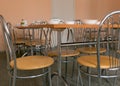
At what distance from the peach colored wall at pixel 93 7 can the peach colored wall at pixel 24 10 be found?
115 centimetres

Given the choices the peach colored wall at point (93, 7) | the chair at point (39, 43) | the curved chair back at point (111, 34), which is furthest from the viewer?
the peach colored wall at point (93, 7)

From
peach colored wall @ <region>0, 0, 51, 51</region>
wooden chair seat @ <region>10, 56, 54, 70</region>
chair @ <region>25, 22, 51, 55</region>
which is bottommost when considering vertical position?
wooden chair seat @ <region>10, 56, 54, 70</region>

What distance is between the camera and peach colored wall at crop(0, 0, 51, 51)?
418 cm

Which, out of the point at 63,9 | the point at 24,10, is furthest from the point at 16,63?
the point at 63,9

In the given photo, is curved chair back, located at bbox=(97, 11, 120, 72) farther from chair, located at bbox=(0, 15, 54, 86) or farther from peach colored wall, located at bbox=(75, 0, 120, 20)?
peach colored wall, located at bbox=(75, 0, 120, 20)

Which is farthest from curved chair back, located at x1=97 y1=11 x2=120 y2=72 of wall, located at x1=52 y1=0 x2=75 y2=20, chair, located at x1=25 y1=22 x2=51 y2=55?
wall, located at x1=52 y1=0 x2=75 y2=20

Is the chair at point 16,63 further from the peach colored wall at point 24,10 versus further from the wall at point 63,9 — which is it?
the wall at point 63,9

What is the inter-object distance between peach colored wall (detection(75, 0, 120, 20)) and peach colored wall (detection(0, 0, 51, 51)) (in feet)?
3.79

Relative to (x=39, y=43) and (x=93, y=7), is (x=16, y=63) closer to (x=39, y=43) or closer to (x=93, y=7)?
(x=39, y=43)

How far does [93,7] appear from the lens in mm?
5527

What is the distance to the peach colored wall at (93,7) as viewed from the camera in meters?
5.37

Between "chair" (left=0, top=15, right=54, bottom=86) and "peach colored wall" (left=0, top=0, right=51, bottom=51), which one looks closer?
"chair" (left=0, top=15, right=54, bottom=86)

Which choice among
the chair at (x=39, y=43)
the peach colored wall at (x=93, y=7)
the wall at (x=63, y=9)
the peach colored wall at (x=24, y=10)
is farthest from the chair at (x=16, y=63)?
the peach colored wall at (x=93, y=7)

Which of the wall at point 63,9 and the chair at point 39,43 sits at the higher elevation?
the wall at point 63,9
